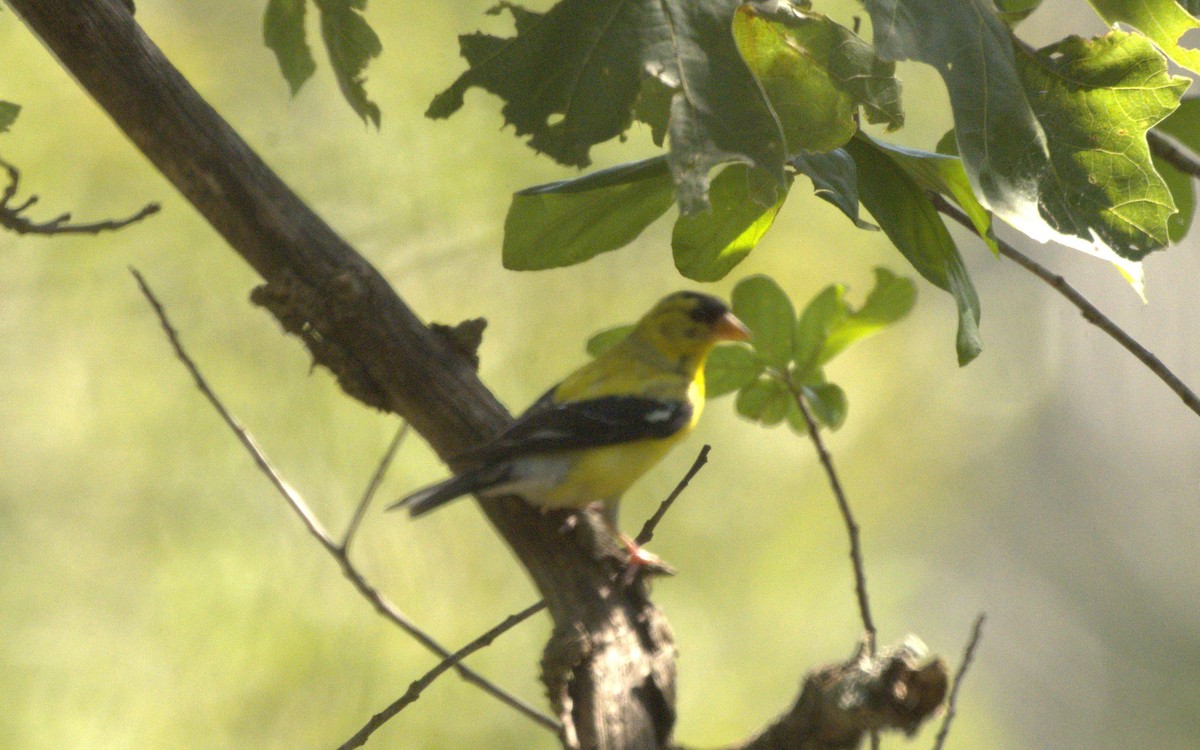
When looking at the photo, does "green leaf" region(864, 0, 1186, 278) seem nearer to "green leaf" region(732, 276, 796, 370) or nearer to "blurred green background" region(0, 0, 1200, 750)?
"green leaf" region(732, 276, 796, 370)

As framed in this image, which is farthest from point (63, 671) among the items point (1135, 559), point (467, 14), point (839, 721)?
point (1135, 559)

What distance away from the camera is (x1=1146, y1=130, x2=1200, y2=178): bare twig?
206 centimetres

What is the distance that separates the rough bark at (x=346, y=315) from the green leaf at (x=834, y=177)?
3.20 feet

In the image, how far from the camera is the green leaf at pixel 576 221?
6.66ft

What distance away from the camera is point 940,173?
165 cm

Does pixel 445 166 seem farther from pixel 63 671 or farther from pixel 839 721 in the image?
pixel 839 721

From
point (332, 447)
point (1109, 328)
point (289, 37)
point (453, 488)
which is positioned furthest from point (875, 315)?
point (332, 447)

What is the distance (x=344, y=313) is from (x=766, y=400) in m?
1.13

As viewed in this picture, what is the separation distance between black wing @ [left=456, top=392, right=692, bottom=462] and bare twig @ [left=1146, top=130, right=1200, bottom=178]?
1.67 meters

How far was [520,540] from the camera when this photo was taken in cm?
237

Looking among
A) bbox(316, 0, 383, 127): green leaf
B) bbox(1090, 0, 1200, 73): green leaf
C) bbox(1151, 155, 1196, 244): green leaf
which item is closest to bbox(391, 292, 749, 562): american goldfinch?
bbox(316, 0, 383, 127): green leaf

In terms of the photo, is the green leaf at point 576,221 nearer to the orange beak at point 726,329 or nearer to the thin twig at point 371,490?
the thin twig at point 371,490

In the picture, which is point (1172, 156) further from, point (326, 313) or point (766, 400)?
point (326, 313)

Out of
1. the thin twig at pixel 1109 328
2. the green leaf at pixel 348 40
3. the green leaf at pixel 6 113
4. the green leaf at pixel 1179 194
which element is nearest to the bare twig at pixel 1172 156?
the green leaf at pixel 1179 194
